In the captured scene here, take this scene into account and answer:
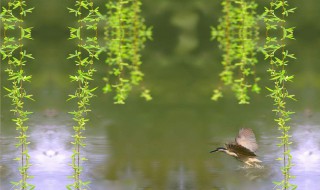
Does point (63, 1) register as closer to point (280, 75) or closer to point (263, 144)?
point (263, 144)

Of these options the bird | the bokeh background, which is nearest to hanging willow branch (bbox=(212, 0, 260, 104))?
the bokeh background

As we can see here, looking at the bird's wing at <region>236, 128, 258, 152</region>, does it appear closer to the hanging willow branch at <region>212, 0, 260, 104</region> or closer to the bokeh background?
the bokeh background

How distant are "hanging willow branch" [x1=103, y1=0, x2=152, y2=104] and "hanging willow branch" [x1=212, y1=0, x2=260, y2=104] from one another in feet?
2.37

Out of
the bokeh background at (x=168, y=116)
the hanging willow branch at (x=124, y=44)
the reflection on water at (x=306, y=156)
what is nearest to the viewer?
the reflection on water at (x=306, y=156)

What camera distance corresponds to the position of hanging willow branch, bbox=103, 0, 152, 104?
30.8 feet

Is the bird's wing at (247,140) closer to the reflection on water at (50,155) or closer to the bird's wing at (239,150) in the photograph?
the bird's wing at (239,150)

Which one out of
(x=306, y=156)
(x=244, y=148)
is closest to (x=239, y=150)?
(x=244, y=148)

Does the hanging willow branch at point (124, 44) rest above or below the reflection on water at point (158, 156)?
above

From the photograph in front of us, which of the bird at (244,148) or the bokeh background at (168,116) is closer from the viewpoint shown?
the bird at (244,148)

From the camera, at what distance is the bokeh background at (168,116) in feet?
25.4

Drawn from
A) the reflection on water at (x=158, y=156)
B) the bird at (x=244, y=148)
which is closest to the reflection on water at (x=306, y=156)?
the reflection on water at (x=158, y=156)

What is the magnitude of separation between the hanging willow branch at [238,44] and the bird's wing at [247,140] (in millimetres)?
2136

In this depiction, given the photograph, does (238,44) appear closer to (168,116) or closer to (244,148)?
(168,116)

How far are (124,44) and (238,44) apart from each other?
1087 millimetres
